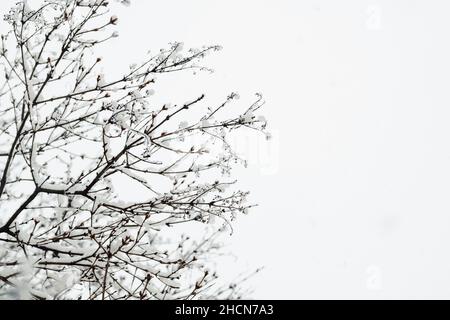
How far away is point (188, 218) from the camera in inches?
136

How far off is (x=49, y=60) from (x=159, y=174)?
57.2 inches

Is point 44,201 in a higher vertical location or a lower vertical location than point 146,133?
higher

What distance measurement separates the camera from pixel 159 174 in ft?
11.6

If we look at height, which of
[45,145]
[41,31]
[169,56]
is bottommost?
[45,145]
